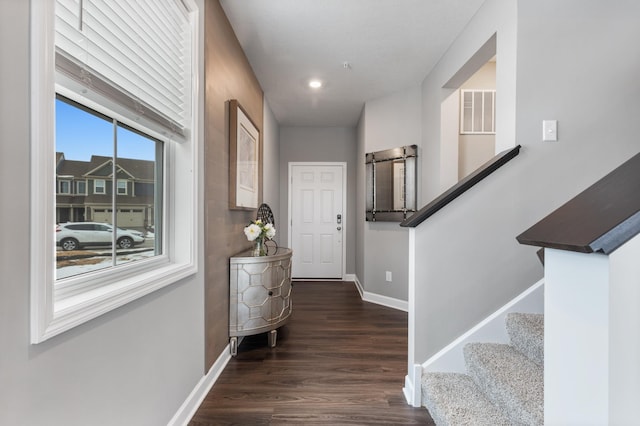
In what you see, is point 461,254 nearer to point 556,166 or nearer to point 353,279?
point 556,166

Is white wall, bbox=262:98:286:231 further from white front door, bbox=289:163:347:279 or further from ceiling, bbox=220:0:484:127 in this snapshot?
ceiling, bbox=220:0:484:127

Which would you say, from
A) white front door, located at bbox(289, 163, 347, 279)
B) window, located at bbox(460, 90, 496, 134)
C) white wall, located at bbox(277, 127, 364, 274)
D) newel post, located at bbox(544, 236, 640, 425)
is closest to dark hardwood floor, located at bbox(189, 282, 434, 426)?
newel post, located at bbox(544, 236, 640, 425)

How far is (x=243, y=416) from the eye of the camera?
1756 millimetres

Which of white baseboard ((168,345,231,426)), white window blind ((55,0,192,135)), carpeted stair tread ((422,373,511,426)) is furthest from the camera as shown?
white baseboard ((168,345,231,426))

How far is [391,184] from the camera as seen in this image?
388 centimetres

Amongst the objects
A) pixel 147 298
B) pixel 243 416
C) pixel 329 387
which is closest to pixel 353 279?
pixel 329 387

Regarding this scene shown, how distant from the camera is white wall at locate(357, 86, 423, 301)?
372 cm

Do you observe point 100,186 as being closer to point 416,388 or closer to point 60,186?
point 60,186

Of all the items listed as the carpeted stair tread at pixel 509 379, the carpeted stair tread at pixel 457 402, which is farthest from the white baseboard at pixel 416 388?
the carpeted stair tread at pixel 509 379

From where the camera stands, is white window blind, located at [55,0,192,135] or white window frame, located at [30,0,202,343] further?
white window blind, located at [55,0,192,135]

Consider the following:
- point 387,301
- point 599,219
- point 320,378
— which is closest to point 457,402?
point 320,378

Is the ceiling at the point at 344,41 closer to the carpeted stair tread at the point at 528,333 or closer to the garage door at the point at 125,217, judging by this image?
the garage door at the point at 125,217

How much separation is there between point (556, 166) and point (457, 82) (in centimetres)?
135

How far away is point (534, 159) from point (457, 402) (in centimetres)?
141
